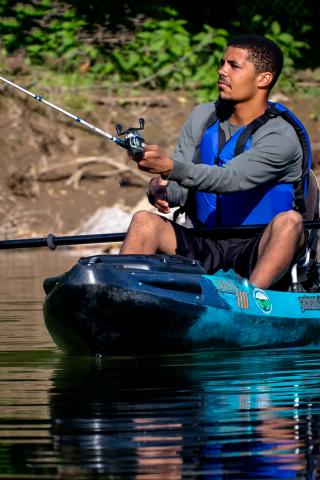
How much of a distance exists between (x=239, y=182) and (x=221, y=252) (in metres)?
0.41

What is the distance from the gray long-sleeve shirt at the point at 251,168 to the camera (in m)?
7.07

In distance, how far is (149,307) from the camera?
671cm

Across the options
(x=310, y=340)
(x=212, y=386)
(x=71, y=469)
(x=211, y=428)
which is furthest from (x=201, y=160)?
(x=71, y=469)

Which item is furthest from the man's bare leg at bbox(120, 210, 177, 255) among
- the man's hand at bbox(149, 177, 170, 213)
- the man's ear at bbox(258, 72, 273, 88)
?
the man's ear at bbox(258, 72, 273, 88)

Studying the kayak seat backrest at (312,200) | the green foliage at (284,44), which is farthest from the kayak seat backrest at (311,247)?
the green foliage at (284,44)

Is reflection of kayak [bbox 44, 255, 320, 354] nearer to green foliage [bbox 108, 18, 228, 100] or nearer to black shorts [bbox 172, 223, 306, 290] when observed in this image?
black shorts [bbox 172, 223, 306, 290]

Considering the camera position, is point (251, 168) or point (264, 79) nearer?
point (251, 168)

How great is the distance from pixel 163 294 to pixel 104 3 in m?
11.5

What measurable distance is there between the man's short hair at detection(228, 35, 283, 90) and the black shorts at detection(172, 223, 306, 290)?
833mm

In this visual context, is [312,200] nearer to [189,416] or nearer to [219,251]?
Result: [219,251]

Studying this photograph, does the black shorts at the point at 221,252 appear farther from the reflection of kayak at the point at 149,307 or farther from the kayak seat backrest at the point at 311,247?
the reflection of kayak at the point at 149,307

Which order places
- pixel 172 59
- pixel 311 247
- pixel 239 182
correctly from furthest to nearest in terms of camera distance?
pixel 172 59 < pixel 311 247 < pixel 239 182

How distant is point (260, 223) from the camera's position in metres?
7.52

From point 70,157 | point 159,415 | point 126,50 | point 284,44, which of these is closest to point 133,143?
point 159,415
